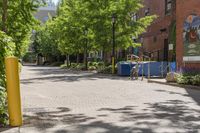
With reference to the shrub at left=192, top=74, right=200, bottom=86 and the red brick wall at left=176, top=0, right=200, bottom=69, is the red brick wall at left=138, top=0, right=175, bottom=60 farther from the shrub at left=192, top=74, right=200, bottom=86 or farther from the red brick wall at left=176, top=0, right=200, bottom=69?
the shrub at left=192, top=74, right=200, bottom=86

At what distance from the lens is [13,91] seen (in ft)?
29.7

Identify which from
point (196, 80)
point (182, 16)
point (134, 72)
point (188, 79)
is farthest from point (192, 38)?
point (196, 80)

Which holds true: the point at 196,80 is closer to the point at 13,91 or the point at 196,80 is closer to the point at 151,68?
the point at 151,68

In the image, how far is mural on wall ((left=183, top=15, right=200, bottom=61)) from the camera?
87.2 ft

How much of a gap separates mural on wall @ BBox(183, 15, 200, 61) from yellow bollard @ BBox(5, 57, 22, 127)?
19.0 metres

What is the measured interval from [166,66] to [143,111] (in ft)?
71.8

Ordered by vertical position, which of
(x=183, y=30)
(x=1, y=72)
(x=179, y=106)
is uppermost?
(x=183, y=30)

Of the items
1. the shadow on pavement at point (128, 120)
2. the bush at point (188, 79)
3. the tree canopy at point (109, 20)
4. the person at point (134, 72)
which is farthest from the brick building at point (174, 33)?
the shadow on pavement at point (128, 120)

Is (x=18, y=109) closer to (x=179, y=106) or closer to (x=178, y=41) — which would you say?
(x=179, y=106)

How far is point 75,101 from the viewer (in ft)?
48.0

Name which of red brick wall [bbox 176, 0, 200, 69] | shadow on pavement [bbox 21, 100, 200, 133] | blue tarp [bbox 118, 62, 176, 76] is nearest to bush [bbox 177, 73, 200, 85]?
red brick wall [bbox 176, 0, 200, 69]

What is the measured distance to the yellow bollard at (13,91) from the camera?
9031 millimetres

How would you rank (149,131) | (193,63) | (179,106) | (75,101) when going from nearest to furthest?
(149,131) < (179,106) < (75,101) < (193,63)

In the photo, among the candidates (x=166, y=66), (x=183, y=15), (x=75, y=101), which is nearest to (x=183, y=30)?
(x=183, y=15)
